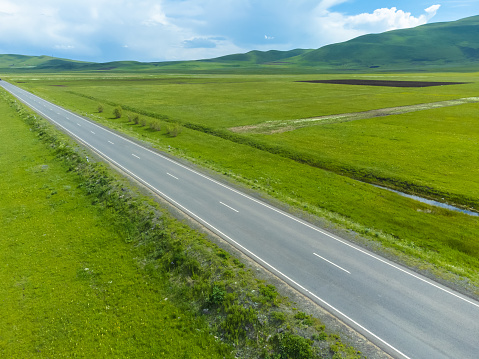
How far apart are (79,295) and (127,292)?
292 cm

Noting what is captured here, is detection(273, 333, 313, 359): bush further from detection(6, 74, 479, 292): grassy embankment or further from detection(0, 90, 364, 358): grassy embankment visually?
detection(6, 74, 479, 292): grassy embankment

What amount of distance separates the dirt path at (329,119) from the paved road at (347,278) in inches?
1230

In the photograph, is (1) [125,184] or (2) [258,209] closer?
(2) [258,209]

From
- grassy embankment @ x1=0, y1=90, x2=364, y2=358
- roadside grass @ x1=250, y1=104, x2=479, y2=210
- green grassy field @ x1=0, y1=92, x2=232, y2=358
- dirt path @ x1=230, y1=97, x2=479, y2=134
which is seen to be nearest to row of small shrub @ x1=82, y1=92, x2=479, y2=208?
roadside grass @ x1=250, y1=104, x2=479, y2=210

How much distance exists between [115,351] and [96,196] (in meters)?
19.2

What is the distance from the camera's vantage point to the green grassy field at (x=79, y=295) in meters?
14.3

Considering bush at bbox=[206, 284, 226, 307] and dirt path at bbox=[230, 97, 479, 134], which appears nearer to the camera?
bush at bbox=[206, 284, 226, 307]

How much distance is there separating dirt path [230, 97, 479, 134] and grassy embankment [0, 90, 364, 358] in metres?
36.7

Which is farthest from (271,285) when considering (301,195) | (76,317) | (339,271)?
(301,195)

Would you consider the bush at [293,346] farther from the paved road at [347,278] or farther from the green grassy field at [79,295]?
the paved road at [347,278]

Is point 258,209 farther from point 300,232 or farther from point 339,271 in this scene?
point 339,271

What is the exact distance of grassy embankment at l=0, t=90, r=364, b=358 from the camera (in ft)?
46.7

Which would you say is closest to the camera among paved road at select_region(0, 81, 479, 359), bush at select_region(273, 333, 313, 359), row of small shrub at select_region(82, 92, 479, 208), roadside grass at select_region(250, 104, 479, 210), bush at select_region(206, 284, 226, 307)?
bush at select_region(273, 333, 313, 359)

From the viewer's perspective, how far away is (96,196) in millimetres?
29641
